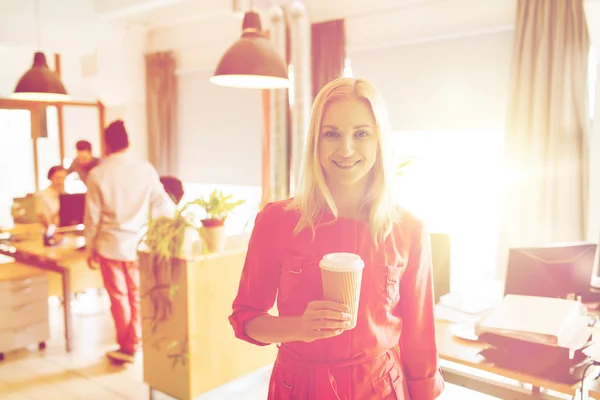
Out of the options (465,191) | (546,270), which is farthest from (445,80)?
(546,270)

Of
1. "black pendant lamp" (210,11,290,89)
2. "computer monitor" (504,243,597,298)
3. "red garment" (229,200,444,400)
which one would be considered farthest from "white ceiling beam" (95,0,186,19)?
"red garment" (229,200,444,400)

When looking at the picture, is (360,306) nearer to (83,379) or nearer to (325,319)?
(325,319)

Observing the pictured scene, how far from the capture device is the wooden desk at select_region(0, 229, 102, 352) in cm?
398

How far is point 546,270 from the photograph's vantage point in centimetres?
221

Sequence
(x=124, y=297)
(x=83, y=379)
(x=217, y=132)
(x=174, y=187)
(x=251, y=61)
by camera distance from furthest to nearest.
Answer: (x=217, y=132), (x=174, y=187), (x=124, y=297), (x=83, y=379), (x=251, y=61)

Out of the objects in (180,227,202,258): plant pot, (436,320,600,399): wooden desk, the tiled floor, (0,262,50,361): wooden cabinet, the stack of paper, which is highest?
(180,227,202,258): plant pot

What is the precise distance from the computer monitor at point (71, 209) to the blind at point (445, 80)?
3.00m

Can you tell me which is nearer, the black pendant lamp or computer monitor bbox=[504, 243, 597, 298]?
→ computer monitor bbox=[504, 243, 597, 298]

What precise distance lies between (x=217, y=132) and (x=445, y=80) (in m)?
3.13

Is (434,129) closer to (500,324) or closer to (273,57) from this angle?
(273,57)

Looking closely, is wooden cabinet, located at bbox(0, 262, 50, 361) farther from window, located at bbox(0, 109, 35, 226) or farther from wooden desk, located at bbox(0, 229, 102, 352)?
window, located at bbox(0, 109, 35, 226)

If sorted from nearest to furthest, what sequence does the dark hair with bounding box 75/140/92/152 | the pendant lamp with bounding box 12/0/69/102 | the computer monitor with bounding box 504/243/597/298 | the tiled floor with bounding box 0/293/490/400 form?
the computer monitor with bounding box 504/243/597/298, the tiled floor with bounding box 0/293/490/400, the pendant lamp with bounding box 12/0/69/102, the dark hair with bounding box 75/140/92/152

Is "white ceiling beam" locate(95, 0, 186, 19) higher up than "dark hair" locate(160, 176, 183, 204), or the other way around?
"white ceiling beam" locate(95, 0, 186, 19)

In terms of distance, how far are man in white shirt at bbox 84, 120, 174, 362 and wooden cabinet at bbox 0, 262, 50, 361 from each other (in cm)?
57
